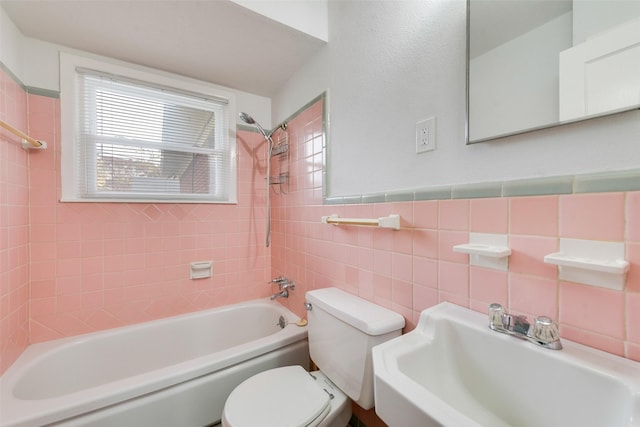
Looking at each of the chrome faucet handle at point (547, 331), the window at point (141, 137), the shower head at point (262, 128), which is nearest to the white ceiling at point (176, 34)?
the window at point (141, 137)

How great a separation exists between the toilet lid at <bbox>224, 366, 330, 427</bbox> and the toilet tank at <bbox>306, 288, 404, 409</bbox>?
0.12 m

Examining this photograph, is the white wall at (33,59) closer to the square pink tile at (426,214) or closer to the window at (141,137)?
the window at (141,137)

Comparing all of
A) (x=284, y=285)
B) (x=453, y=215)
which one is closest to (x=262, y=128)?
(x=284, y=285)

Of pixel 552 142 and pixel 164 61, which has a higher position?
pixel 164 61

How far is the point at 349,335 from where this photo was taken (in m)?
1.05

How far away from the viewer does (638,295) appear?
1.85 ft

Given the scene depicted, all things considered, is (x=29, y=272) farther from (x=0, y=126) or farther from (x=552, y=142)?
(x=552, y=142)

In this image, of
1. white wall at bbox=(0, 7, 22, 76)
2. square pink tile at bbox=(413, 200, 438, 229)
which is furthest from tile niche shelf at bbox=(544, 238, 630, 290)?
white wall at bbox=(0, 7, 22, 76)

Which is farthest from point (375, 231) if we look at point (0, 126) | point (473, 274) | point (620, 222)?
point (0, 126)

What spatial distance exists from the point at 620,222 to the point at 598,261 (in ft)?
0.33

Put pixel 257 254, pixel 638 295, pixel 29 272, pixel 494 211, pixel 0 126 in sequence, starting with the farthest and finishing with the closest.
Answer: pixel 257 254, pixel 29 272, pixel 0 126, pixel 494 211, pixel 638 295

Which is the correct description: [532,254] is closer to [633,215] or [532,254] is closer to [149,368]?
[633,215]

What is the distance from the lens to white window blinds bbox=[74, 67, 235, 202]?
1.60 m

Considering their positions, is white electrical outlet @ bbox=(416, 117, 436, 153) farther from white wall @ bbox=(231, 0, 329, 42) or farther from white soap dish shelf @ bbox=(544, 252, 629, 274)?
white wall @ bbox=(231, 0, 329, 42)
